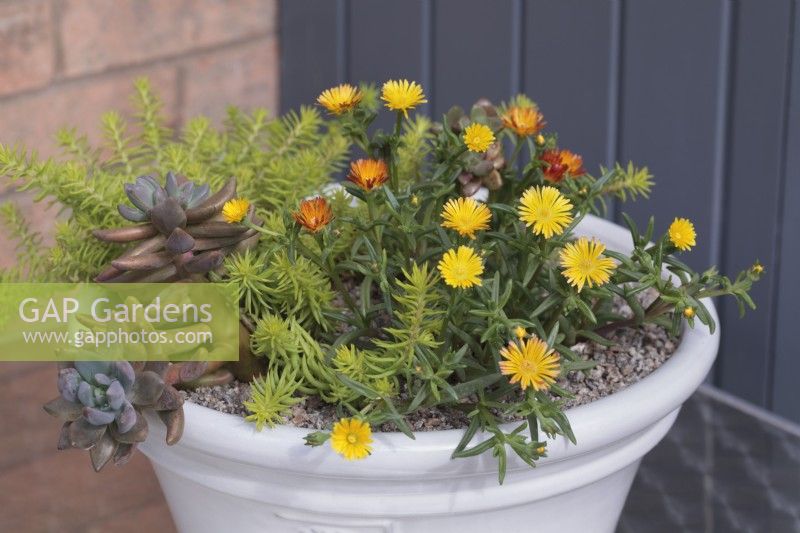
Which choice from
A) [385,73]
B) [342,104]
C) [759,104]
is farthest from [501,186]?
[385,73]

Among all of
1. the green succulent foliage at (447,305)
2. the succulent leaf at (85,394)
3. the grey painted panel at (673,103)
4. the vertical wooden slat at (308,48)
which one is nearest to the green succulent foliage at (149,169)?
the green succulent foliage at (447,305)

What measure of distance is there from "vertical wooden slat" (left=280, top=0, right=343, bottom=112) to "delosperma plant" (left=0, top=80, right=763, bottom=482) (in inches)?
31.6

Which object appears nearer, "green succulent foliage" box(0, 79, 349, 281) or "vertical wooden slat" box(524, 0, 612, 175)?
"green succulent foliage" box(0, 79, 349, 281)

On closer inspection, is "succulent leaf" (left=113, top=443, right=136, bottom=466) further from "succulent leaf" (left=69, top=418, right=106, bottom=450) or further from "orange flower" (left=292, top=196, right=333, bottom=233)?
"orange flower" (left=292, top=196, right=333, bottom=233)

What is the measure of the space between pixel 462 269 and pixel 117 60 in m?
0.98

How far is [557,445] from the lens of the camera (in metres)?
0.68

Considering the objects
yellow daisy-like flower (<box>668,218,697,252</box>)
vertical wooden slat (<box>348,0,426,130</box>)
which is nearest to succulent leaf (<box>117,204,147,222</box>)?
yellow daisy-like flower (<box>668,218,697,252</box>)

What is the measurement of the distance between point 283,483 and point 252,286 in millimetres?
137

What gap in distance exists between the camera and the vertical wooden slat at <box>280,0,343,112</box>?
1636 millimetres

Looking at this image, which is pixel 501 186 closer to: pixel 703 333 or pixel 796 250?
pixel 703 333

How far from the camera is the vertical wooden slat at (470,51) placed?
4.71 ft

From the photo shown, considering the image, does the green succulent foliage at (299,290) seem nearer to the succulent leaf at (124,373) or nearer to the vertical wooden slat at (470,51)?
the succulent leaf at (124,373)

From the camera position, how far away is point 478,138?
750 millimetres

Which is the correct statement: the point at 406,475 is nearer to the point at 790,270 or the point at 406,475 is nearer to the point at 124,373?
the point at 124,373
